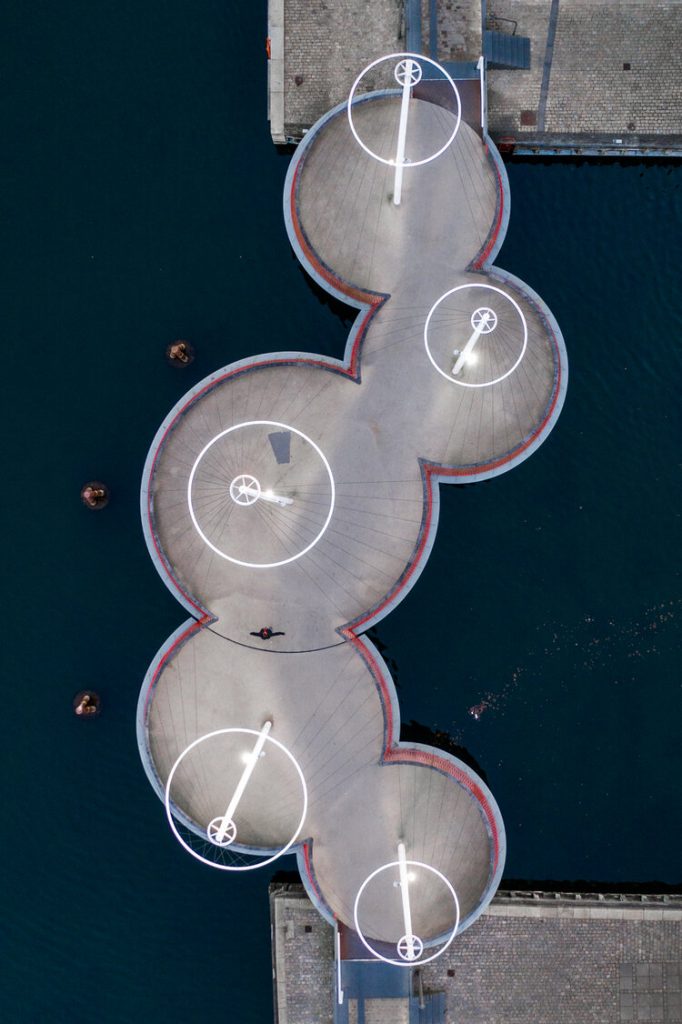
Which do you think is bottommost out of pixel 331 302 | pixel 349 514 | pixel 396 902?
pixel 396 902

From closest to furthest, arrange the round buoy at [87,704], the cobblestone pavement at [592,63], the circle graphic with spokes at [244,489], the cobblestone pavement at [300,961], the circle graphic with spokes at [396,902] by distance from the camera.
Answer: the circle graphic with spokes at [244,489] < the circle graphic with spokes at [396,902] < the cobblestone pavement at [300,961] < the round buoy at [87,704] < the cobblestone pavement at [592,63]

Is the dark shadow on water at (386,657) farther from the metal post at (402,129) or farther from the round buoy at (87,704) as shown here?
the metal post at (402,129)

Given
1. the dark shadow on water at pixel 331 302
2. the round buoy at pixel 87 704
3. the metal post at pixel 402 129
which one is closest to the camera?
the metal post at pixel 402 129

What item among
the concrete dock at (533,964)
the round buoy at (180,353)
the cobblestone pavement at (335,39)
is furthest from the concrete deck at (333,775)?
the cobblestone pavement at (335,39)

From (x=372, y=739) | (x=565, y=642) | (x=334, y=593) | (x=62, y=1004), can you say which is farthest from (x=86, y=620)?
(x=565, y=642)

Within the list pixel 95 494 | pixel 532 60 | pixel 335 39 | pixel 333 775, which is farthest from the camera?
pixel 532 60
